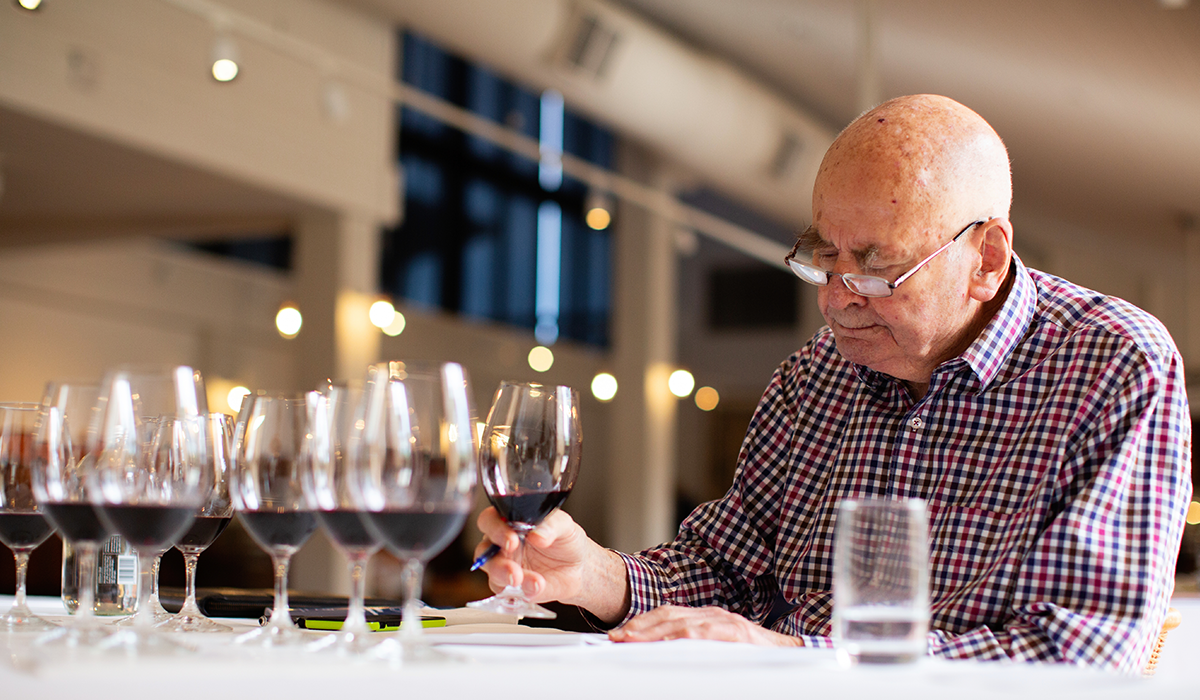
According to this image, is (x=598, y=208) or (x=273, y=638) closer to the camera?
(x=273, y=638)

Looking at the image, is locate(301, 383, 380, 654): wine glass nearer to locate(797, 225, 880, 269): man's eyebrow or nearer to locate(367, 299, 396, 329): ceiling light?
locate(797, 225, 880, 269): man's eyebrow

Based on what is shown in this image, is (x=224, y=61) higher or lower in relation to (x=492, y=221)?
lower

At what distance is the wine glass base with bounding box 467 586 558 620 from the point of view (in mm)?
1138

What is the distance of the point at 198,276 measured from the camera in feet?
32.4

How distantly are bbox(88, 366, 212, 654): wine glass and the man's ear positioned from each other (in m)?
1.08

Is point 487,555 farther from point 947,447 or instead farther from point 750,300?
point 750,300

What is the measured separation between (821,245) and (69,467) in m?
1.03

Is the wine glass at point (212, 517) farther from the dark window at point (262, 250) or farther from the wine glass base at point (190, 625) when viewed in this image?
the dark window at point (262, 250)

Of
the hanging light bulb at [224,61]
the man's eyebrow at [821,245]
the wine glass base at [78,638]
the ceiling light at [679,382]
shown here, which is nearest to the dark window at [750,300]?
the ceiling light at [679,382]

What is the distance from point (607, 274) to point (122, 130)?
8.43 meters

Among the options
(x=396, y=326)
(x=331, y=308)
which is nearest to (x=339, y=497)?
(x=331, y=308)

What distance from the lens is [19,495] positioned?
4.12ft

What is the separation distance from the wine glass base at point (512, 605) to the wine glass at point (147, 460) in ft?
0.98

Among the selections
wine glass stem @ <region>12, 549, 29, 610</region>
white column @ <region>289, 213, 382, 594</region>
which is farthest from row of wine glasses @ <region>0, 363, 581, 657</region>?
white column @ <region>289, 213, 382, 594</region>
